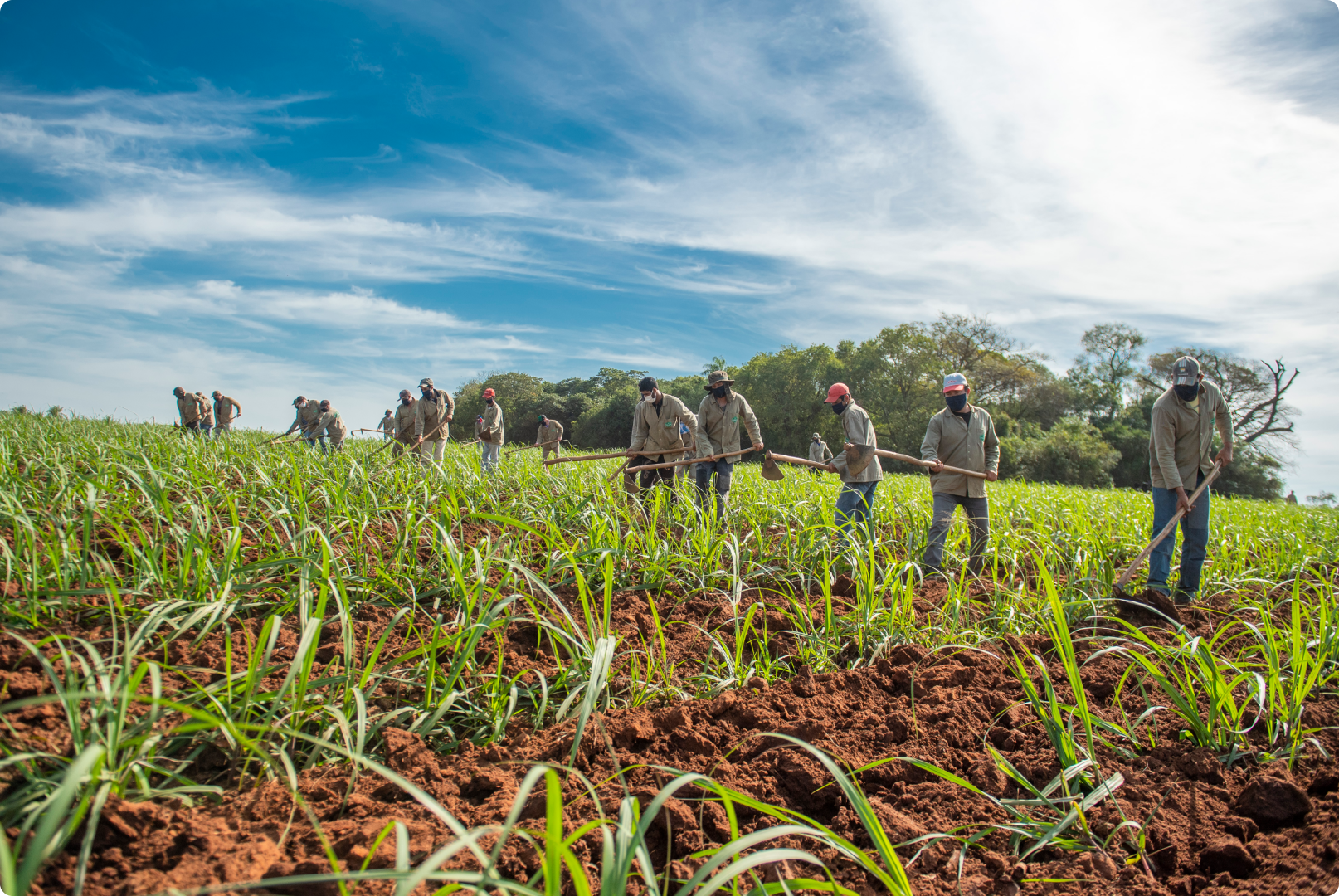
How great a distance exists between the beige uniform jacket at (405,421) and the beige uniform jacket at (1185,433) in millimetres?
10994

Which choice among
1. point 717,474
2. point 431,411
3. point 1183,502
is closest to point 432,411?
Result: point 431,411

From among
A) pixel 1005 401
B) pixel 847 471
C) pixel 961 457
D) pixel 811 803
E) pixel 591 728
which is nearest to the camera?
pixel 811 803

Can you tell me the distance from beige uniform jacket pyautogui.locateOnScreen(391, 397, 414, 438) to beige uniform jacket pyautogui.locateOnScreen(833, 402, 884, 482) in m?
8.63

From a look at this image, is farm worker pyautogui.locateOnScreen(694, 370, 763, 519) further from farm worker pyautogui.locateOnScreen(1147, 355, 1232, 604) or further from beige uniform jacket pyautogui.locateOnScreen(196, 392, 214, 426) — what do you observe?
beige uniform jacket pyautogui.locateOnScreen(196, 392, 214, 426)

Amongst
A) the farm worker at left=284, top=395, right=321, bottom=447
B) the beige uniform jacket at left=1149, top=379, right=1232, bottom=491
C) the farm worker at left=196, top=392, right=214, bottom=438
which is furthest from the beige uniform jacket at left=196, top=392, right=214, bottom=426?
the beige uniform jacket at left=1149, top=379, right=1232, bottom=491

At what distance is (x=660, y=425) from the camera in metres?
7.49

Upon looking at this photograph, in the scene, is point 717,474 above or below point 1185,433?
below

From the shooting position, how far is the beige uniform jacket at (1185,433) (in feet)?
15.8

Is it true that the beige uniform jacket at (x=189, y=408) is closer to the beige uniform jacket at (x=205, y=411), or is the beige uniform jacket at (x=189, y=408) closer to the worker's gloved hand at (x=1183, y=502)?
the beige uniform jacket at (x=205, y=411)

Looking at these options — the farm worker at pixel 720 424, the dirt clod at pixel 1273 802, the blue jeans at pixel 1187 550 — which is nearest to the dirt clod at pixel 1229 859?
the dirt clod at pixel 1273 802

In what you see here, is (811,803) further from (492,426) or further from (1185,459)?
(492,426)

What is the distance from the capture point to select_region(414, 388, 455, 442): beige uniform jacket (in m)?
11.2

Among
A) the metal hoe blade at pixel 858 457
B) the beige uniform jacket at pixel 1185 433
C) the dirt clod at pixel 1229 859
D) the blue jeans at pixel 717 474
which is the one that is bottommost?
the dirt clod at pixel 1229 859

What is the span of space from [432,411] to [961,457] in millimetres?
8997
